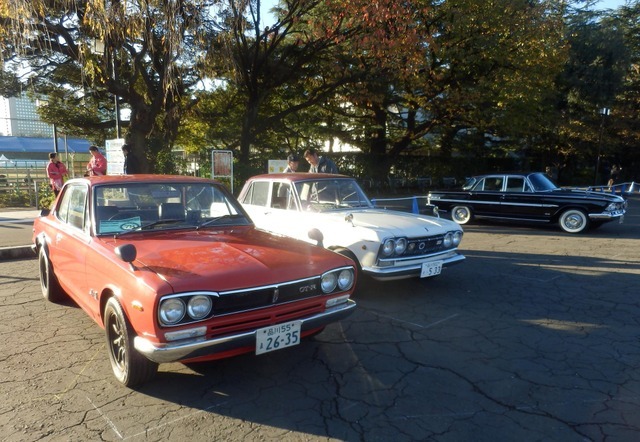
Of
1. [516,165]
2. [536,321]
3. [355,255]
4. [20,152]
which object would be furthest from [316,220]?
[20,152]

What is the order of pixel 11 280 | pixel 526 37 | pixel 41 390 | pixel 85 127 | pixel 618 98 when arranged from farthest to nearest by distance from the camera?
pixel 618 98, pixel 85 127, pixel 526 37, pixel 11 280, pixel 41 390

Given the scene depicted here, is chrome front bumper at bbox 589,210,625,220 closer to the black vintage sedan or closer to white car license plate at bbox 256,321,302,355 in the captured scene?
the black vintage sedan

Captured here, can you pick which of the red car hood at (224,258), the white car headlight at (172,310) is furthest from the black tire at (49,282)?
the white car headlight at (172,310)

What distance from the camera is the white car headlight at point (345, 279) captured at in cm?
366

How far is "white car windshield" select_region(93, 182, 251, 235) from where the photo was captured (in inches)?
156

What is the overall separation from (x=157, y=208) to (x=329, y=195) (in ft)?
9.36

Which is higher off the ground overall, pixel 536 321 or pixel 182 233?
pixel 182 233

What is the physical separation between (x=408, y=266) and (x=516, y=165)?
29.1 metres

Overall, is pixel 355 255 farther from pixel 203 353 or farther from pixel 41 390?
pixel 41 390

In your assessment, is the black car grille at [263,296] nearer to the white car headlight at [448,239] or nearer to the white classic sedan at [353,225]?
the white classic sedan at [353,225]

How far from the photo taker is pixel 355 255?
5.31 metres

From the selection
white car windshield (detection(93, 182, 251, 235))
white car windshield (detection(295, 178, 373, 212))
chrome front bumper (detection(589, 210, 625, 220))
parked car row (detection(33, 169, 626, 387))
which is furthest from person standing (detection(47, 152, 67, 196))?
chrome front bumper (detection(589, 210, 625, 220))

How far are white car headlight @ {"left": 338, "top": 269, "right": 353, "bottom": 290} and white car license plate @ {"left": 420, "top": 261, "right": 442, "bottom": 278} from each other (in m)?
1.93

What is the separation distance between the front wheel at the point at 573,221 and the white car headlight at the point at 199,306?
1022cm
